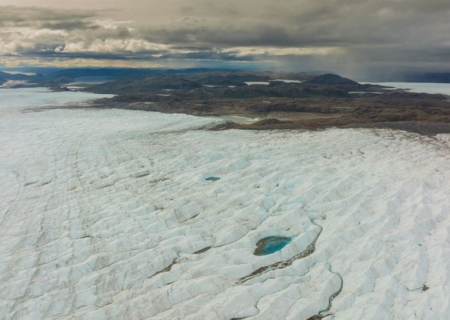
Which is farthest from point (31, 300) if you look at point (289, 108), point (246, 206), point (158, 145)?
point (289, 108)

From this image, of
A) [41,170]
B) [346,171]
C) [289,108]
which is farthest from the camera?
[289,108]

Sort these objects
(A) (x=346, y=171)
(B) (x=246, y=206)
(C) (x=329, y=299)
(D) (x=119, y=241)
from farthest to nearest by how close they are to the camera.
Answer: (A) (x=346, y=171) → (B) (x=246, y=206) → (D) (x=119, y=241) → (C) (x=329, y=299)

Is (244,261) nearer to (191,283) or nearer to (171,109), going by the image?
(191,283)

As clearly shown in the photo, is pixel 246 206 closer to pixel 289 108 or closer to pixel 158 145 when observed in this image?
pixel 158 145

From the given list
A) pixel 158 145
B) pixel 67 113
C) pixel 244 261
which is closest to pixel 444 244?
pixel 244 261

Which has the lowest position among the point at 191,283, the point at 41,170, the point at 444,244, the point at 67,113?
the point at 67,113

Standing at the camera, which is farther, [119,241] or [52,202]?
[52,202]

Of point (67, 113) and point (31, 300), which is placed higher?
point (31, 300)
